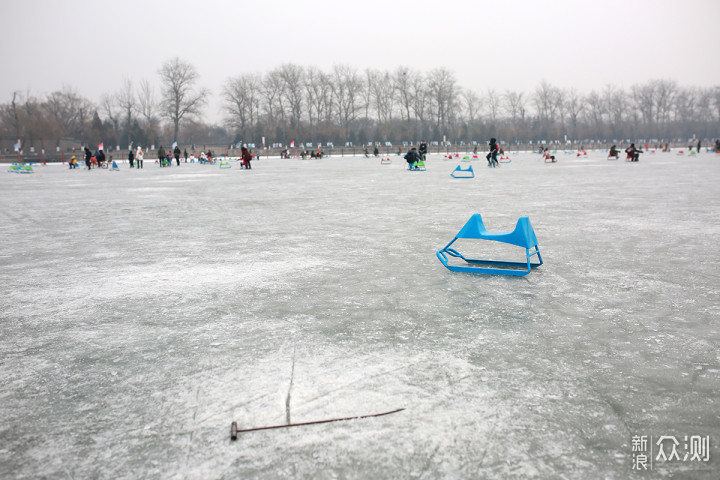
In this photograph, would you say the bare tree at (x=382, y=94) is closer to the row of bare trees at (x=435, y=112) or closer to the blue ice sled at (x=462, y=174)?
the row of bare trees at (x=435, y=112)

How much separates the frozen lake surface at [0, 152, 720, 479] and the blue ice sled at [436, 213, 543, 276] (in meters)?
0.20

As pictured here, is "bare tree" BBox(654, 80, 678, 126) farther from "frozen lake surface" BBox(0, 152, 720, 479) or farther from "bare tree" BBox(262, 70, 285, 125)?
"frozen lake surface" BBox(0, 152, 720, 479)

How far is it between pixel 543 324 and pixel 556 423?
134 centimetres

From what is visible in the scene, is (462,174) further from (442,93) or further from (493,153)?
(442,93)

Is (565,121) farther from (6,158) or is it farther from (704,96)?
(6,158)

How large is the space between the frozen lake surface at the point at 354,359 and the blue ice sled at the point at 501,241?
0.20m

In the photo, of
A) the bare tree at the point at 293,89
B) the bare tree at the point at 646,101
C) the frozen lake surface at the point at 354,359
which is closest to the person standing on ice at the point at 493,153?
the frozen lake surface at the point at 354,359

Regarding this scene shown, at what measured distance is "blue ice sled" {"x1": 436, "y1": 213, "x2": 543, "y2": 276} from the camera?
4.86m

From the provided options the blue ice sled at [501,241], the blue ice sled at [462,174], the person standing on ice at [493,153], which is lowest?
the blue ice sled at [501,241]

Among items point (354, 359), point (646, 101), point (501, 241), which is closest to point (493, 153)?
point (501, 241)

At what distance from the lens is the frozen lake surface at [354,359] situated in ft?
6.71

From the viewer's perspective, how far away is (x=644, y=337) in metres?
3.20

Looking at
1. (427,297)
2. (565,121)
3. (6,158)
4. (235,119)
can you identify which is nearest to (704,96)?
(565,121)

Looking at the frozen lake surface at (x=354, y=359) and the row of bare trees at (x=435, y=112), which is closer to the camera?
the frozen lake surface at (x=354, y=359)
